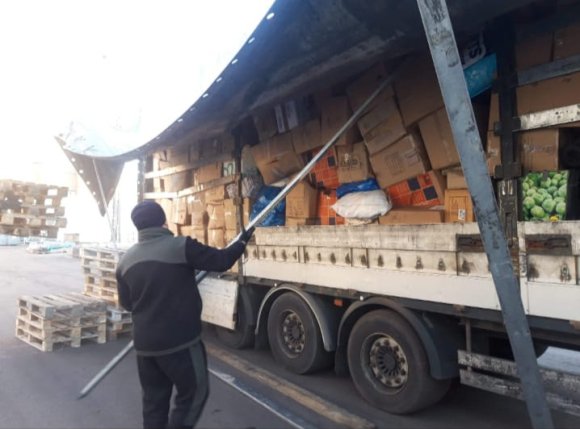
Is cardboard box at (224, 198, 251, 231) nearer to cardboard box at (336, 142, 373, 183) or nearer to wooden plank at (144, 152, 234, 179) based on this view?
wooden plank at (144, 152, 234, 179)

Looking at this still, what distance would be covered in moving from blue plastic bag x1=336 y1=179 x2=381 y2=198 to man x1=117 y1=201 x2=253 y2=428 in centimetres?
169

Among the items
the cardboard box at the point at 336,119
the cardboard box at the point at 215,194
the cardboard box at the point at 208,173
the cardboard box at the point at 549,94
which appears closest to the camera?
the cardboard box at the point at 549,94

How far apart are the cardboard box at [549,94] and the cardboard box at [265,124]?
292 centimetres

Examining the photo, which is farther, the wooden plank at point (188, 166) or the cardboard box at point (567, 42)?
the wooden plank at point (188, 166)

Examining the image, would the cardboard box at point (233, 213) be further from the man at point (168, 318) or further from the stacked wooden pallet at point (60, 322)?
the man at point (168, 318)

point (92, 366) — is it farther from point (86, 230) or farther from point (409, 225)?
point (86, 230)

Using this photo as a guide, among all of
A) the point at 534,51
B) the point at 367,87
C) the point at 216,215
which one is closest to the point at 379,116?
the point at 367,87

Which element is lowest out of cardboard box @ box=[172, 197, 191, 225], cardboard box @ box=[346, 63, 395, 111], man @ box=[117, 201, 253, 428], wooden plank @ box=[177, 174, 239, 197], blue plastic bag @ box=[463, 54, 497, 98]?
man @ box=[117, 201, 253, 428]

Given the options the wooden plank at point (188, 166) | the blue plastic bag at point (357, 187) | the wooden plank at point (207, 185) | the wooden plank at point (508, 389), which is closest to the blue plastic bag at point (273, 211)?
the wooden plank at point (207, 185)

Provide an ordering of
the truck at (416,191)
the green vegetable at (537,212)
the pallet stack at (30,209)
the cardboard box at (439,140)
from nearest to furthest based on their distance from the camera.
→ the truck at (416,191) → the green vegetable at (537,212) → the cardboard box at (439,140) → the pallet stack at (30,209)

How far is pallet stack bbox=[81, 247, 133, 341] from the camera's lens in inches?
268

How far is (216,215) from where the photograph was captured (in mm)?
6309

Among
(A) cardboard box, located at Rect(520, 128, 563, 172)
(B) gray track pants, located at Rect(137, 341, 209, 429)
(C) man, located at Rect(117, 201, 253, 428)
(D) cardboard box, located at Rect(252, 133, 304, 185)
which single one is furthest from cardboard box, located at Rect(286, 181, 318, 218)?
(A) cardboard box, located at Rect(520, 128, 563, 172)

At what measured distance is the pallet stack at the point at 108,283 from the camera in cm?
681
